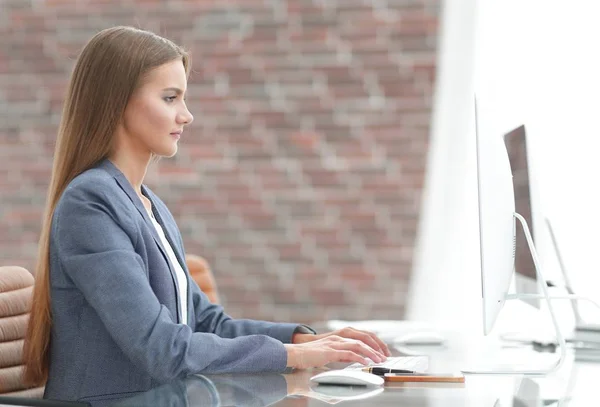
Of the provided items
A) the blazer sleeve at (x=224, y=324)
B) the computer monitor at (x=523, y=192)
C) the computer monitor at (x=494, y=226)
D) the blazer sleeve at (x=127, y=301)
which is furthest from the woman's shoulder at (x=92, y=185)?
the computer monitor at (x=523, y=192)

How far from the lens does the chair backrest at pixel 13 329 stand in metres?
1.80

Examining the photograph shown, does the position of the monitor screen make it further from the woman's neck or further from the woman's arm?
the woman's neck

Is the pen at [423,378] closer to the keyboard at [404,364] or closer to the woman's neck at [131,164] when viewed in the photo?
the keyboard at [404,364]

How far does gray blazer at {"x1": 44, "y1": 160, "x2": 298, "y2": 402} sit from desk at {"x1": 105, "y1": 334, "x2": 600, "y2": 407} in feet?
0.13

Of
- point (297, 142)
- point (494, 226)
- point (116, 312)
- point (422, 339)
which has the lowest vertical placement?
point (422, 339)

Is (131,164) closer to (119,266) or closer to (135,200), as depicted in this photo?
(135,200)

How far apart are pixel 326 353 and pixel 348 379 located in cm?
14

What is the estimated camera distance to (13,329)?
1.84m

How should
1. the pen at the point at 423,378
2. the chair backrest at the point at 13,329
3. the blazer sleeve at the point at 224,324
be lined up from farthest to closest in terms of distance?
the blazer sleeve at the point at 224,324 → the chair backrest at the point at 13,329 → the pen at the point at 423,378

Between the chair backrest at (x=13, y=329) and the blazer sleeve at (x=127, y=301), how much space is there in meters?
0.29

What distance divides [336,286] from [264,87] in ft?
2.98

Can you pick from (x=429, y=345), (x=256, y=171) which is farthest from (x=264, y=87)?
(x=429, y=345)

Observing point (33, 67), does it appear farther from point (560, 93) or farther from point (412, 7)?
point (560, 93)

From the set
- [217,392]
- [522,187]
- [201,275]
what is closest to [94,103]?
[217,392]
